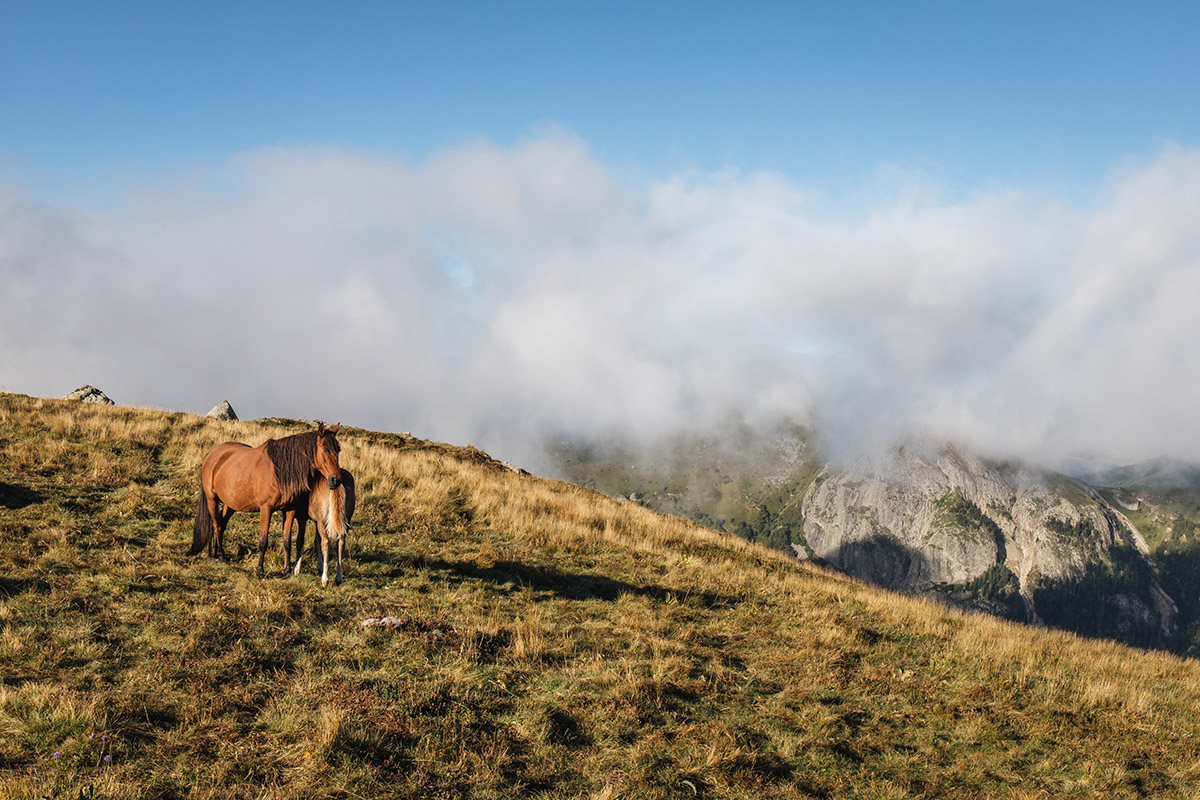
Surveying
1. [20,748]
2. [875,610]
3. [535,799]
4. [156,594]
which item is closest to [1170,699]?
[875,610]

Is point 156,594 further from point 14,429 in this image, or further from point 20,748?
point 14,429

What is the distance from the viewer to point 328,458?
454 inches

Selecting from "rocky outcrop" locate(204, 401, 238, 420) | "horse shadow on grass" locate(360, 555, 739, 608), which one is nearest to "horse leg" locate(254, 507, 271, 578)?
"horse shadow on grass" locate(360, 555, 739, 608)

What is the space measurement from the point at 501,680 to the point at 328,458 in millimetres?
5406

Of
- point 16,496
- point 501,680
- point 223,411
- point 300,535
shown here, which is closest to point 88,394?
point 223,411

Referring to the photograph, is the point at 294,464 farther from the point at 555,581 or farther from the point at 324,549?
the point at 555,581

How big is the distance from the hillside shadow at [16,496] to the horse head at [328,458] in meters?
9.02

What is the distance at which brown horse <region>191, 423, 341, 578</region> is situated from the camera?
1179cm

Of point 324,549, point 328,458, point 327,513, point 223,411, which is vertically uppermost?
point 223,411

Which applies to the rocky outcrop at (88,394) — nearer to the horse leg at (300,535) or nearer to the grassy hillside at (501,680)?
the grassy hillside at (501,680)

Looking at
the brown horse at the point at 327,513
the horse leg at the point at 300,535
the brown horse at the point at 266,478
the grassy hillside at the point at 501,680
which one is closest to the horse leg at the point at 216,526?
the brown horse at the point at 266,478

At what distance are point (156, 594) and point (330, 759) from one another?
6.41m

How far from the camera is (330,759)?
6.98 metres

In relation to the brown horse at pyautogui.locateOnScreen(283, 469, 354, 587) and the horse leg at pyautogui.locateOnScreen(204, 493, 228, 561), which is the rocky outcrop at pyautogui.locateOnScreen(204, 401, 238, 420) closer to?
the horse leg at pyautogui.locateOnScreen(204, 493, 228, 561)
